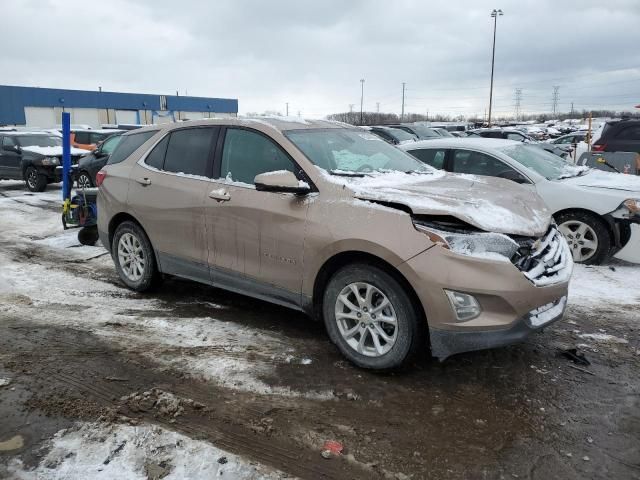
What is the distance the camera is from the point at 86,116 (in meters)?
52.9

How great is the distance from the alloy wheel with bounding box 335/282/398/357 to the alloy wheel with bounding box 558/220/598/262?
3922 mm

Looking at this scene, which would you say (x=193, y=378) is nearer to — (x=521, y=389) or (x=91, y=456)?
(x=91, y=456)

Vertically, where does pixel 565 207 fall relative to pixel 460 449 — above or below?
above

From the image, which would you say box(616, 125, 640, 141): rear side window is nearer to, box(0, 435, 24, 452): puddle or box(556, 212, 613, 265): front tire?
box(556, 212, 613, 265): front tire

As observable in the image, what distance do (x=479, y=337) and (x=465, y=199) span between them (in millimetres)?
982

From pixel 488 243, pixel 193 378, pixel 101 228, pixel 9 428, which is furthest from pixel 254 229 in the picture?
pixel 101 228

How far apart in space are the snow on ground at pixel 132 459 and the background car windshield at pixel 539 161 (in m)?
5.72

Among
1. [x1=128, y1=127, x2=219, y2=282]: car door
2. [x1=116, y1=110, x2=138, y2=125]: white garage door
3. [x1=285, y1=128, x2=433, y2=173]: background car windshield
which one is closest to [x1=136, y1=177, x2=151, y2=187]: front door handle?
[x1=128, y1=127, x2=219, y2=282]: car door

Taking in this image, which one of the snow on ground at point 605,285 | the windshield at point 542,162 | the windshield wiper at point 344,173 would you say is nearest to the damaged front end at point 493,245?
the windshield wiper at point 344,173

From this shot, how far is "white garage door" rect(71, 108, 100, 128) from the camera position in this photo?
5162 cm

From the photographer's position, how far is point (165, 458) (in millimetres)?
2820

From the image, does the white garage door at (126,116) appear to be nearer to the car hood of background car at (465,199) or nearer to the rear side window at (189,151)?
the rear side window at (189,151)

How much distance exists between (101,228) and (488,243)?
14.3 feet

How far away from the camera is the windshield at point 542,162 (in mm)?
7051
